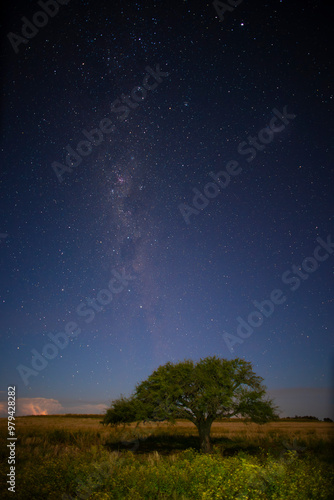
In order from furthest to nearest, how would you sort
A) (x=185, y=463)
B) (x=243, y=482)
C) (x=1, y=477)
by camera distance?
(x=185, y=463) → (x=1, y=477) → (x=243, y=482)

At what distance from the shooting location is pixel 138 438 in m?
29.7

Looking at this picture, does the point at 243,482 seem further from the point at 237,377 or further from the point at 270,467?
the point at 237,377

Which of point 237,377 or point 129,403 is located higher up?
point 237,377

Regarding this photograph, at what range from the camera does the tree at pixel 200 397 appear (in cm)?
2245

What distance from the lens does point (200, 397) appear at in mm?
22609

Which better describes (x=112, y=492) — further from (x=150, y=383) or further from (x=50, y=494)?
(x=150, y=383)

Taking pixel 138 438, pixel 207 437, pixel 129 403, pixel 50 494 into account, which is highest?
pixel 50 494

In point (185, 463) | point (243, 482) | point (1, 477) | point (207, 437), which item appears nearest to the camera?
point (243, 482)

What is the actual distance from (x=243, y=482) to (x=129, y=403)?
17.1 m

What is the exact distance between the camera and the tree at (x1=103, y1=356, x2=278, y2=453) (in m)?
22.5

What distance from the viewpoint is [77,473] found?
12.6 m

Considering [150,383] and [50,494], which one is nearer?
[50,494]

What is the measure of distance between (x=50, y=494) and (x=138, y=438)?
22.3m

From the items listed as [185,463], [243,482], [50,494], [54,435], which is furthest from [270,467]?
[54,435]
